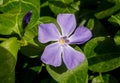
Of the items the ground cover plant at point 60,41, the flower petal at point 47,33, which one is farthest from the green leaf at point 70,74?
the flower petal at point 47,33

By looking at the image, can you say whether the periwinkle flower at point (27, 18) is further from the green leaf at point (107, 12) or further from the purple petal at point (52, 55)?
the green leaf at point (107, 12)

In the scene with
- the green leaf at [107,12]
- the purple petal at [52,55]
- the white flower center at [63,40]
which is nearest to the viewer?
the purple petal at [52,55]

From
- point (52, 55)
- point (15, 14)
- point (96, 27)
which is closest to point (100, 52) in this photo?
point (96, 27)

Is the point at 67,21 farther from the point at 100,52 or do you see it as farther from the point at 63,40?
the point at 100,52

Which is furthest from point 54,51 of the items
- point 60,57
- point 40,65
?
point 40,65

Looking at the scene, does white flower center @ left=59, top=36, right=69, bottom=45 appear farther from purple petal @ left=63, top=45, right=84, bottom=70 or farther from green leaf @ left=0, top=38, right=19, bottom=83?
green leaf @ left=0, top=38, right=19, bottom=83

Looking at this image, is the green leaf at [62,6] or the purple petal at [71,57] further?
the green leaf at [62,6]

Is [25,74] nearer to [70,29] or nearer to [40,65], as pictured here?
[40,65]

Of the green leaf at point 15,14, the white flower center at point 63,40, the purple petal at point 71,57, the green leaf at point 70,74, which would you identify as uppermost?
the green leaf at point 15,14

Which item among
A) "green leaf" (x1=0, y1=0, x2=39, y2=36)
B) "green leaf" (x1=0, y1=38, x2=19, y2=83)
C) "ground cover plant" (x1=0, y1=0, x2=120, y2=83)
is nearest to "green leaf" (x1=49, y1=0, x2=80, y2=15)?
"ground cover plant" (x1=0, y1=0, x2=120, y2=83)
